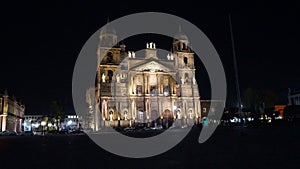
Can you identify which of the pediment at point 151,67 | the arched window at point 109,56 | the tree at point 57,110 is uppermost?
the arched window at point 109,56

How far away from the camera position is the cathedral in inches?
2520

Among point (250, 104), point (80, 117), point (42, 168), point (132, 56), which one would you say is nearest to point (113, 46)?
point (132, 56)

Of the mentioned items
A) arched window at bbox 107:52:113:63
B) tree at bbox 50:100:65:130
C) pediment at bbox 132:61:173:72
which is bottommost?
tree at bbox 50:100:65:130

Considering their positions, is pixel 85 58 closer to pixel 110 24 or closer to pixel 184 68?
pixel 110 24

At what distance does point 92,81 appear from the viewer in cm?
7388

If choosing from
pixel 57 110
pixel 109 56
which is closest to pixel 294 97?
pixel 109 56

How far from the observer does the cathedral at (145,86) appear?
2520 inches

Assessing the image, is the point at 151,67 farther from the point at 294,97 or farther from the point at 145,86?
the point at 294,97

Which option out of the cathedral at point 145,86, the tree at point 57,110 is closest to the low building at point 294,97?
the cathedral at point 145,86

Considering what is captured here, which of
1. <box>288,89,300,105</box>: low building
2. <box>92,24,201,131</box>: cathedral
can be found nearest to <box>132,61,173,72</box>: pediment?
<box>92,24,201,131</box>: cathedral

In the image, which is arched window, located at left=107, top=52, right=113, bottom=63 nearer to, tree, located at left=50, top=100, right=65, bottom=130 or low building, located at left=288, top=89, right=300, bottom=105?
tree, located at left=50, top=100, right=65, bottom=130

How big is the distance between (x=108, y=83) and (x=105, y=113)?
7341mm

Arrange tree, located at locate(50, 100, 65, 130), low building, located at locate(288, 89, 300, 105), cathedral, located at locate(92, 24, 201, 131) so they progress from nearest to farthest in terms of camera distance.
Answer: cathedral, located at locate(92, 24, 201, 131) → tree, located at locate(50, 100, 65, 130) → low building, located at locate(288, 89, 300, 105)

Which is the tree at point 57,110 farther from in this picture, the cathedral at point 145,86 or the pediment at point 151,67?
the pediment at point 151,67
